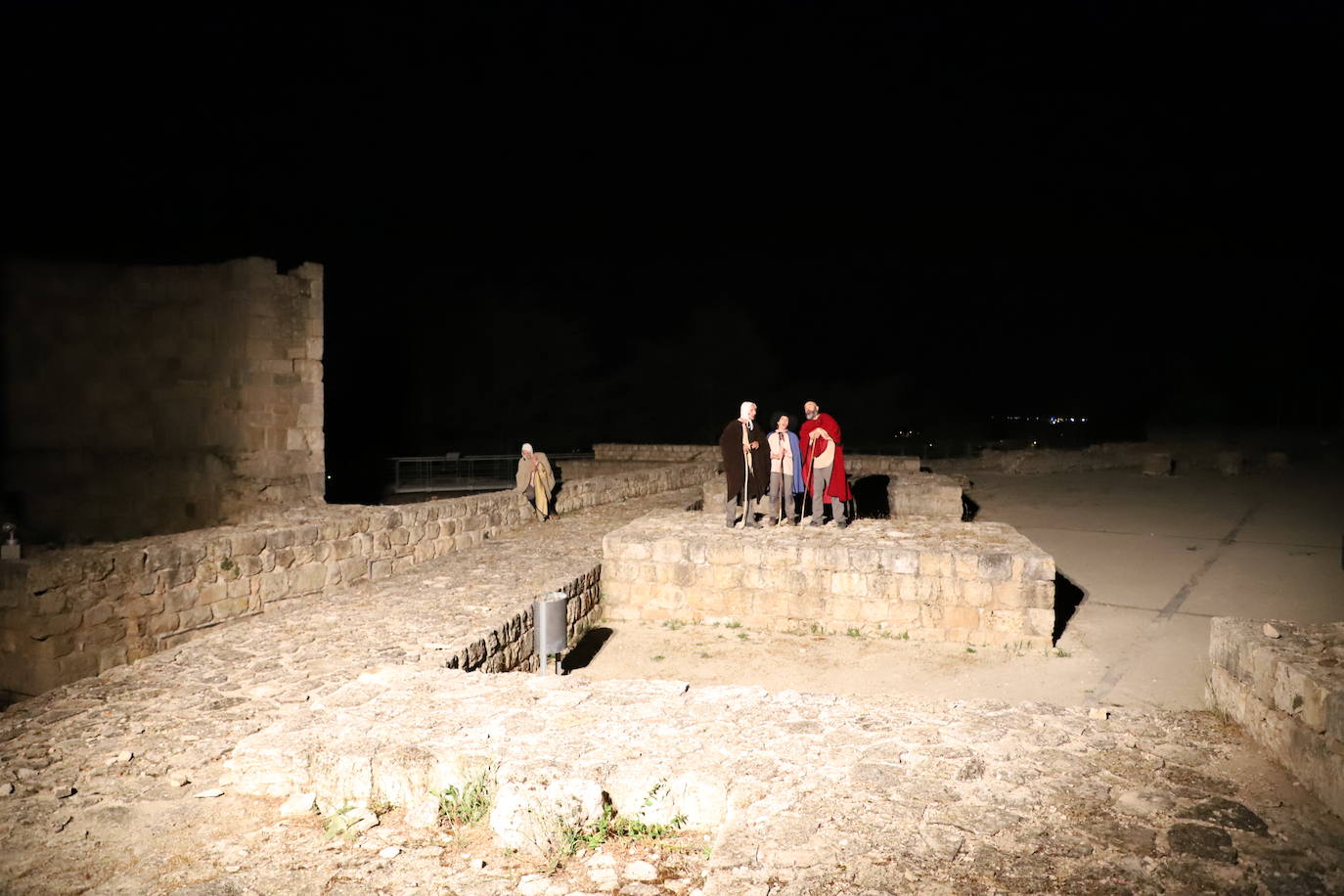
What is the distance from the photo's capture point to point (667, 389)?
45.9 meters

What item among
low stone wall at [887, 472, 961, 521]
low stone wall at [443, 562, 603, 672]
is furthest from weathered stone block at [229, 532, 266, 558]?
low stone wall at [887, 472, 961, 521]

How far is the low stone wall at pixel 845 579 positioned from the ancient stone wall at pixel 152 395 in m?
6.90

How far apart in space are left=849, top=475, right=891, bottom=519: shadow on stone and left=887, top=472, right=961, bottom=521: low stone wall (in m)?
0.30

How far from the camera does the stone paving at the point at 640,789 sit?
10.4 feet

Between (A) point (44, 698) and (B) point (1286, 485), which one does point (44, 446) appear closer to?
(A) point (44, 698)

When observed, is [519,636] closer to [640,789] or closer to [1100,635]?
[640,789]

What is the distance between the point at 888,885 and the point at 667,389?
43231mm

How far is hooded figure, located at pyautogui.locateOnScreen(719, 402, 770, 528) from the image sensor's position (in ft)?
30.7

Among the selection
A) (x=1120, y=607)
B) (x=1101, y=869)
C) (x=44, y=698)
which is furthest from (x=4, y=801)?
(x=1120, y=607)

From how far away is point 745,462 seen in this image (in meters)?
9.34

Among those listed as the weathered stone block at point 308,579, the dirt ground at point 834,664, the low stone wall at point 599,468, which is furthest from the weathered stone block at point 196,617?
the low stone wall at point 599,468

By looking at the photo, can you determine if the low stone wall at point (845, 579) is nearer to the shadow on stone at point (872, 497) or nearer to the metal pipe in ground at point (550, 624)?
the metal pipe in ground at point (550, 624)

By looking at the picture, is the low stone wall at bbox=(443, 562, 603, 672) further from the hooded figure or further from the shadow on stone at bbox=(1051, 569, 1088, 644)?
the shadow on stone at bbox=(1051, 569, 1088, 644)

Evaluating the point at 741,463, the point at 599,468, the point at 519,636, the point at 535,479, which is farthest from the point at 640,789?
the point at 599,468
